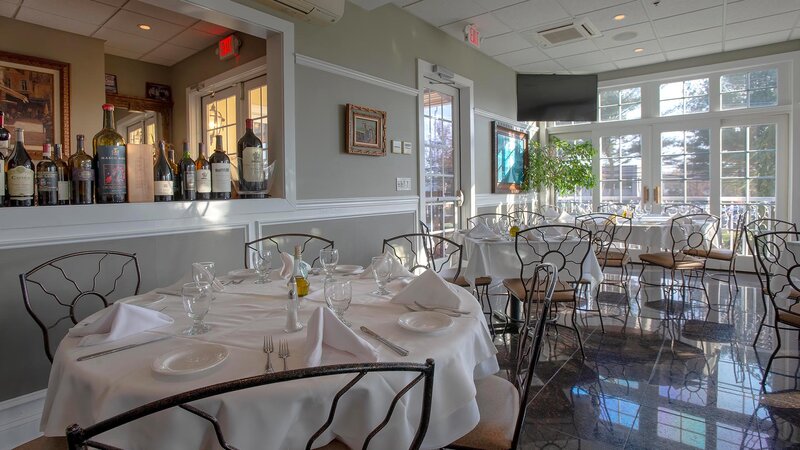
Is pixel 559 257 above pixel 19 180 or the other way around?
the other way around

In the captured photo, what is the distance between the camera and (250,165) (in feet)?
10.4

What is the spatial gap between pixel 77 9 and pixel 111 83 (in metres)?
1.39

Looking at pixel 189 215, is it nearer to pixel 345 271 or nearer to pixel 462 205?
pixel 345 271

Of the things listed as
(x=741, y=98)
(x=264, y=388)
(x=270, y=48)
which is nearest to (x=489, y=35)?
(x=270, y=48)

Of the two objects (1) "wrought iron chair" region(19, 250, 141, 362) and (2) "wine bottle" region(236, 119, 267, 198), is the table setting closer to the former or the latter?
(1) "wrought iron chair" region(19, 250, 141, 362)

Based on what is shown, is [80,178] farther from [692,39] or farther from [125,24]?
[692,39]

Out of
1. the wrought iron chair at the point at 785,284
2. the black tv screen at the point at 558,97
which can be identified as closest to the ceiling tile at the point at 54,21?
the black tv screen at the point at 558,97

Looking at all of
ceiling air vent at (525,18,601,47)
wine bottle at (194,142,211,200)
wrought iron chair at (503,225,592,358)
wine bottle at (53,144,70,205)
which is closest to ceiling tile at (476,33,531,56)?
ceiling air vent at (525,18,601,47)

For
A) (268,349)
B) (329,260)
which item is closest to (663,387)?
(329,260)

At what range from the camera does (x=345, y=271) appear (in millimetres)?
2238

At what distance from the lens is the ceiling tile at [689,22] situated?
15.8 feet

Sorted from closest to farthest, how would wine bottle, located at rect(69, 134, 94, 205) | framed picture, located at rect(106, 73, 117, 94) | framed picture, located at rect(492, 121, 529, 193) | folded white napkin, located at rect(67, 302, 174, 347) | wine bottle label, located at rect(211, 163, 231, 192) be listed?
folded white napkin, located at rect(67, 302, 174, 347) → wine bottle, located at rect(69, 134, 94, 205) → wine bottle label, located at rect(211, 163, 231, 192) → framed picture, located at rect(106, 73, 117, 94) → framed picture, located at rect(492, 121, 529, 193)

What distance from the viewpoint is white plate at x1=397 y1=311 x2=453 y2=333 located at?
1.29 metres

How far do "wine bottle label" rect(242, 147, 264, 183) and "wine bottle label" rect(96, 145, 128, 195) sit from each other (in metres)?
0.81
